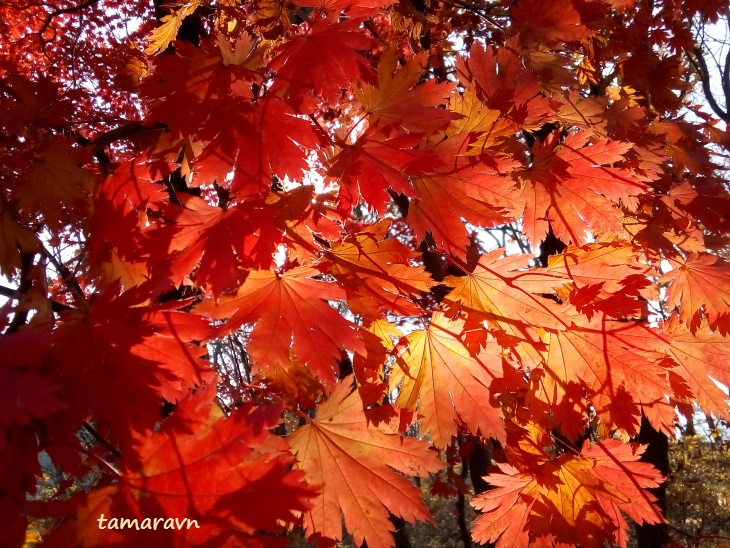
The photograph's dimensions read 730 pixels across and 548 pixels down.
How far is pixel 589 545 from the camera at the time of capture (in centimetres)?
163

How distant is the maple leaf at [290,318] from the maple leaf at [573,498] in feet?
2.81

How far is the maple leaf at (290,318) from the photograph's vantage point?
112 cm

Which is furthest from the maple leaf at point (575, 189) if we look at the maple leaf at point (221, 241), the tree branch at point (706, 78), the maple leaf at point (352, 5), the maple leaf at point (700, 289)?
the tree branch at point (706, 78)

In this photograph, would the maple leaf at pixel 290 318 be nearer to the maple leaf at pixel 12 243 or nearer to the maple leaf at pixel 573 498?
the maple leaf at pixel 12 243

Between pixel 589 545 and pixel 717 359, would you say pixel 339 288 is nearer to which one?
pixel 589 545

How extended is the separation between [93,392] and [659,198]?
201cm

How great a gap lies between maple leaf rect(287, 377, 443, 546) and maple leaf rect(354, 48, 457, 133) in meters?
0.72

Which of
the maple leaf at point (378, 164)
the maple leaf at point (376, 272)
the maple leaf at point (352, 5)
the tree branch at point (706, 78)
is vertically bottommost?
the maple leaf at point (376, 272)

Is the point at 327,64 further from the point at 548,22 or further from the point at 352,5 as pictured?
the point at 548,22

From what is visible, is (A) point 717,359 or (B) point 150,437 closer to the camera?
(B) point 150,437

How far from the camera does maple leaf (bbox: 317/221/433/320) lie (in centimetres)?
135

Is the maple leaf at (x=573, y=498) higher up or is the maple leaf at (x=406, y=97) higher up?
the maple leaf at (x=406, y=97)

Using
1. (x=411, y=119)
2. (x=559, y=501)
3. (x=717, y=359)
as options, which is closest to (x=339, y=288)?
(x=411, y=119)

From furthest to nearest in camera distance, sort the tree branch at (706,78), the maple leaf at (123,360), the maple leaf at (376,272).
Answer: the tree branch at (706,78) → the maple leaf at (376,272) → the maple leaf at (123,360)
